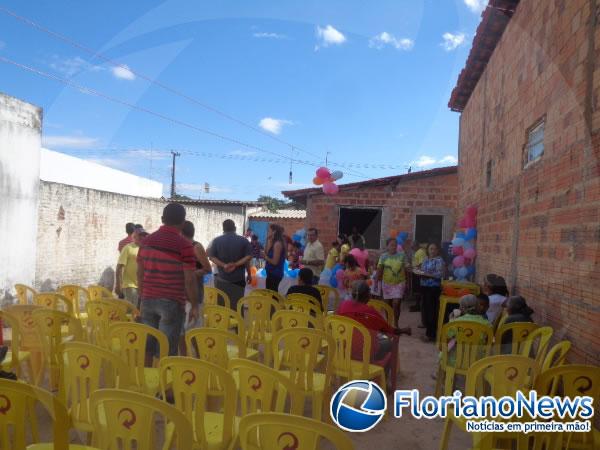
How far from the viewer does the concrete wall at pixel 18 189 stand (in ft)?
22.2

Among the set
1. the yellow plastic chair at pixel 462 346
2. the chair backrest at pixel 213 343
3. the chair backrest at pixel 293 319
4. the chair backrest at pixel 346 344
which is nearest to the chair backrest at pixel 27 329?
the chair backrest at pixel 213 343

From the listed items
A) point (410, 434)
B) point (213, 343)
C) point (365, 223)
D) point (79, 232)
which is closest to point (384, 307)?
point (410, 434)

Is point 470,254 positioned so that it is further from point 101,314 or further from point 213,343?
point 101,314

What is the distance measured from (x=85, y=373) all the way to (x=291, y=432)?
4.84 ft

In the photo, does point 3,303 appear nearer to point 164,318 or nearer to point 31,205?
point 31,205

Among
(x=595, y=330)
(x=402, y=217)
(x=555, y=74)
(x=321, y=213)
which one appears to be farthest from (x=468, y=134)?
(x=595, y=330)

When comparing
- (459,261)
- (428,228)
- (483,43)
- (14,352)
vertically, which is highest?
(483,43)

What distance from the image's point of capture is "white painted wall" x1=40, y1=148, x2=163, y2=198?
17000 mm

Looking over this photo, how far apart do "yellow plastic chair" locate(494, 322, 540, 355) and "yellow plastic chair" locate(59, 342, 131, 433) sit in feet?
10.1

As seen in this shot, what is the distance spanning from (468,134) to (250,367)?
9.26 metres

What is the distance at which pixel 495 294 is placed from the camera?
536 centimetres

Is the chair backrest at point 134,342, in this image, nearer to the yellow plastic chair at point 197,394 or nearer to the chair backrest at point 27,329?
the yellow plastic chair at point 197,394

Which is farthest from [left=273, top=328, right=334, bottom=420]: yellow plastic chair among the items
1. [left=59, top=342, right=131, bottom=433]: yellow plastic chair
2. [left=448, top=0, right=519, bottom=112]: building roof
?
[left=448, top=0, right=519, bottom=112]: building roof

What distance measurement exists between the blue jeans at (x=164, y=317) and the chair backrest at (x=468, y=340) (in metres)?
2.27
